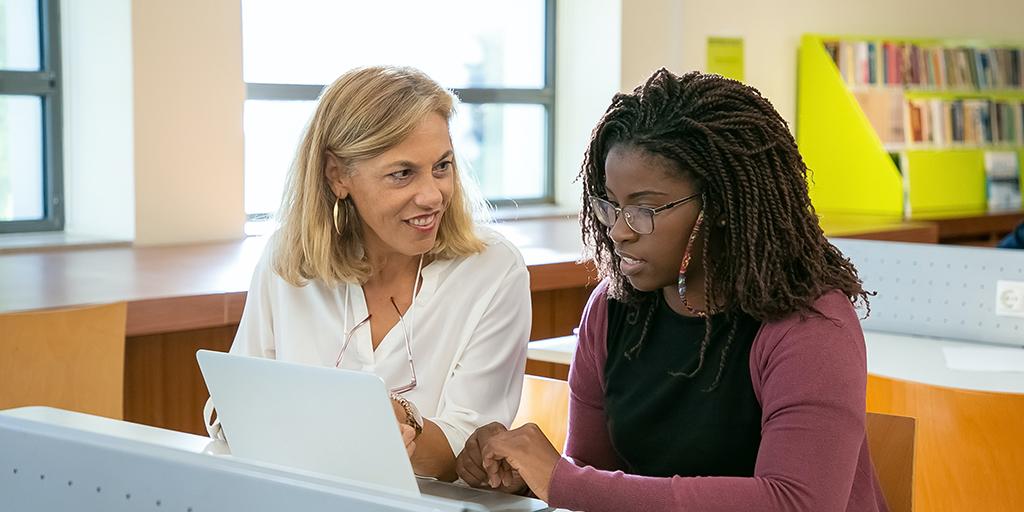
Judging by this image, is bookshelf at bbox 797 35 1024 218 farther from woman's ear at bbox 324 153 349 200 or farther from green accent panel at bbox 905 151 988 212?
woman's ear at bbox 324 153 349 200

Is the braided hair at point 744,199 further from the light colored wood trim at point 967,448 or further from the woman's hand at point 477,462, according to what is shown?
the light colored wood trim at point 967,448

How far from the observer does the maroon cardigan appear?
4.08ft

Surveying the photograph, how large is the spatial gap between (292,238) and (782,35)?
159 inches

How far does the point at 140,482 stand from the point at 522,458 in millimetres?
455

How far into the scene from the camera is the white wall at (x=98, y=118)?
3.56 metres

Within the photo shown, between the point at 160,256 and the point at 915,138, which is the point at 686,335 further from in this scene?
the point at 915,138

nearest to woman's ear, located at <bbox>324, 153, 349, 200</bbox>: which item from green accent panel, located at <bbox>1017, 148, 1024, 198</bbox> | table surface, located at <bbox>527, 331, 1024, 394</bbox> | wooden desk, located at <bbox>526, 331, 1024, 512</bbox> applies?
table surface, located at <bbox>527, 331, 1024, 394</bbox>

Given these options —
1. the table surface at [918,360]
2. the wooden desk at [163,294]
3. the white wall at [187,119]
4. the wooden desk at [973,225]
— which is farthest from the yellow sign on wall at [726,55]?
the table surface at [918,360]

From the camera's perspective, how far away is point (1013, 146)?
6.11 meters

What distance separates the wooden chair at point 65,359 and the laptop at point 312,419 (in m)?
0.99

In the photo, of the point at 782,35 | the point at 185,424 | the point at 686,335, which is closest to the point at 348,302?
the point at 686,335

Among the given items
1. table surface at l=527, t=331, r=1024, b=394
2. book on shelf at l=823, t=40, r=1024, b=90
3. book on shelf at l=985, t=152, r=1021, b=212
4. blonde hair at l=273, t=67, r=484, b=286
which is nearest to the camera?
blonde hair at l=273, t=67, r=484, b=286

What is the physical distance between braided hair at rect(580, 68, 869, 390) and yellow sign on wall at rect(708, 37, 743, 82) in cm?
391

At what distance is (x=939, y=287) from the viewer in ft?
9.56
